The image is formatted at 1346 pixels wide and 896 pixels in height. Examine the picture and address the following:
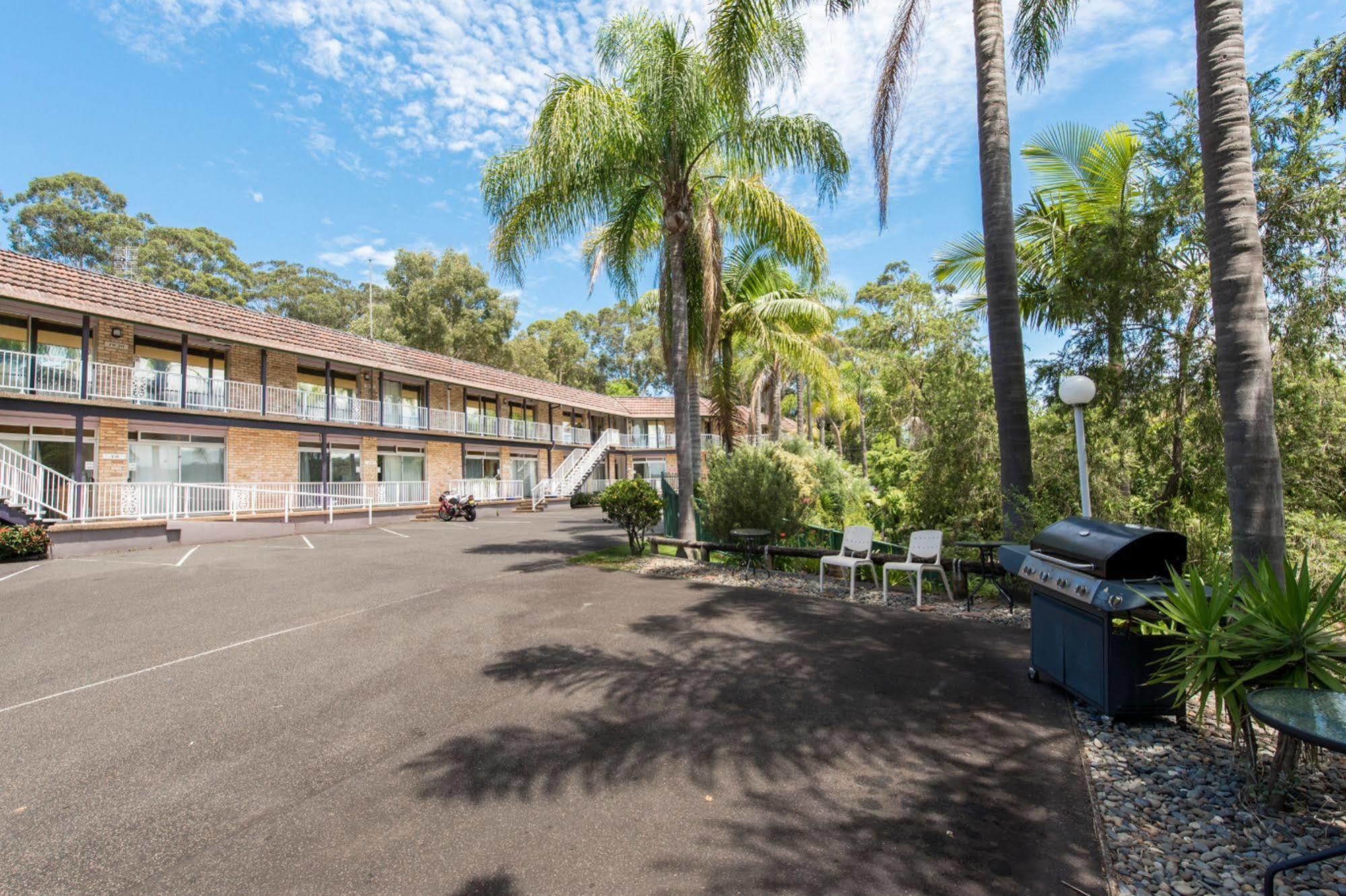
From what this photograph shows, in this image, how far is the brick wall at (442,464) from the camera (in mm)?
25328

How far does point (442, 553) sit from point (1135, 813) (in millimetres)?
11351

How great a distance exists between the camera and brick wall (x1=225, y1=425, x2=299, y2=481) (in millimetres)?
18297

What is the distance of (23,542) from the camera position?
37.0ft

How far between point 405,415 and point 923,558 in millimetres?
21694

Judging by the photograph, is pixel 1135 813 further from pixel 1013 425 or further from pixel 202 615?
pixel 202 615

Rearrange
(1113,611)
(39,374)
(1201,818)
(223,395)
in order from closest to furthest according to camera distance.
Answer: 1. (1201,818)
2. (1113,611)
3. (39,374)
4. (223,395)

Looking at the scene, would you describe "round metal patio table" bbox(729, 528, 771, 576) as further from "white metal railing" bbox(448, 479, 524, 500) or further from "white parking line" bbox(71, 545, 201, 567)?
"white metal railing" bbox(448, 479, 524, 500)

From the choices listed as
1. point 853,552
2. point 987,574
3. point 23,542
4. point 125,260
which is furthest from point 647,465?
point 987,574

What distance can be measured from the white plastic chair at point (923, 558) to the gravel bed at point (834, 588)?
0.64 ft

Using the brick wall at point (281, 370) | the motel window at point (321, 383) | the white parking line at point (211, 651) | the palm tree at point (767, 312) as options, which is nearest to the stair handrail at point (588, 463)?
the motel window at point (321, 383)

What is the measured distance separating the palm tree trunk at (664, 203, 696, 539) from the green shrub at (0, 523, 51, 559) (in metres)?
12.5

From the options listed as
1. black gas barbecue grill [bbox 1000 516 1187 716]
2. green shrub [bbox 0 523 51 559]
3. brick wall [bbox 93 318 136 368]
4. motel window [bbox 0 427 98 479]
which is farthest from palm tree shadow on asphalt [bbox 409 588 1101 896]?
brick wall [bbox 93 318 136 368]

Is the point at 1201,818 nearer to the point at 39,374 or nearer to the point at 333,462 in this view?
the point at 39,374

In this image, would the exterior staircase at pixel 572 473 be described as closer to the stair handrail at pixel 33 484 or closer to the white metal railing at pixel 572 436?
the white metal railing at pixel 572 436
